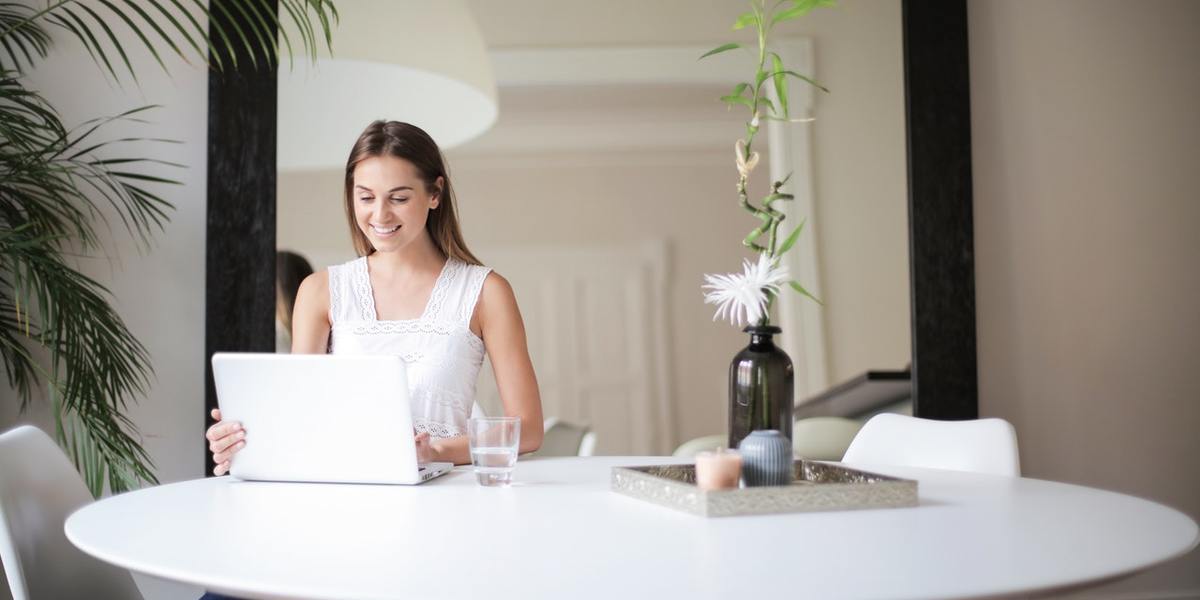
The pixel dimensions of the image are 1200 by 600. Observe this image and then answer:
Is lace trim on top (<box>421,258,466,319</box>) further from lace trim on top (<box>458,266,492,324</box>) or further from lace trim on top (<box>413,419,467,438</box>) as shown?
lace trim on top (<box>413,419,467,438</box>)

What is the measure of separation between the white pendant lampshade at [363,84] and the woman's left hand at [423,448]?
137 centimetres

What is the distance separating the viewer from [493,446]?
58.7 inches

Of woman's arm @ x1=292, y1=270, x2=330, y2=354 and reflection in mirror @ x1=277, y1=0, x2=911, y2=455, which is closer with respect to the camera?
woman's arm @ x1=292, y1=270, x2=330, y2=354

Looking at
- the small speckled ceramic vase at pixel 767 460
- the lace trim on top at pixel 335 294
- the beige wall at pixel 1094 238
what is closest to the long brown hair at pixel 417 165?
the lace trim on top at pixel 335 294

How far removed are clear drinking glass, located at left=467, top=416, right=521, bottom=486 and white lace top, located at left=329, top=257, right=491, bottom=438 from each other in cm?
63

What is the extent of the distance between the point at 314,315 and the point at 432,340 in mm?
295

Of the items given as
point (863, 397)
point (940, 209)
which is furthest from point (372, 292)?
point (940, 209)

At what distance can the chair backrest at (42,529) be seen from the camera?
1329 millimetres

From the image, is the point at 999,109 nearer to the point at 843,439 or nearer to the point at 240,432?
the point at 843,439

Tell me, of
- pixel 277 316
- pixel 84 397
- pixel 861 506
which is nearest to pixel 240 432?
pixel 861 506

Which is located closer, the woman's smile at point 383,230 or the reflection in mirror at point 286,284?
the woman's smile at point 383,230

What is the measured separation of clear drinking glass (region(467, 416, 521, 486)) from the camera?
58.6 inches

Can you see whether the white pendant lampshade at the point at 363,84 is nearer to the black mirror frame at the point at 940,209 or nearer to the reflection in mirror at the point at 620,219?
the reflection in mirror at the point at 620,219

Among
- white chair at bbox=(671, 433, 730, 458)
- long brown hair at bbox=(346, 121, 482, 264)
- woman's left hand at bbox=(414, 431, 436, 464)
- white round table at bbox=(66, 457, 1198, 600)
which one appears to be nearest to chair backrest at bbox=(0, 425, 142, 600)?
white round table at bbox=(66, 457, 1198, 600)
